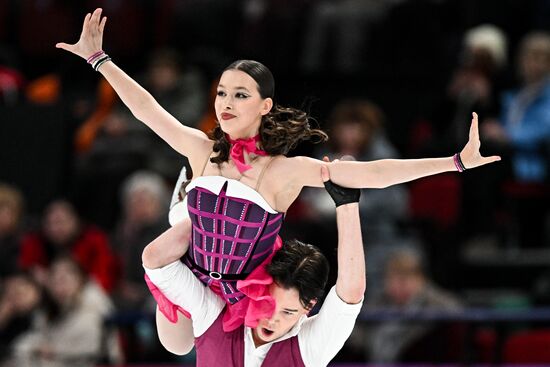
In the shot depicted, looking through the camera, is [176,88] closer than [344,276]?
No

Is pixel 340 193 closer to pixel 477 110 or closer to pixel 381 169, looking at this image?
pixel 381 169

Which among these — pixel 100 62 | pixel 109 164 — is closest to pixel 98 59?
pixel 100 62

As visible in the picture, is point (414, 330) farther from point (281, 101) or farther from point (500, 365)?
point (281, 101)

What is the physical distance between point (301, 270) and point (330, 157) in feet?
8.97

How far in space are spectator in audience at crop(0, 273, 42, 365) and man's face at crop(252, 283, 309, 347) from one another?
2.35m

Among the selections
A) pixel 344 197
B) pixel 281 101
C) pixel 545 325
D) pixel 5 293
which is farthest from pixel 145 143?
pixel 344 197

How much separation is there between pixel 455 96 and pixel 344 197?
3.19 metres

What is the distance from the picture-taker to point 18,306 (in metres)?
6.48

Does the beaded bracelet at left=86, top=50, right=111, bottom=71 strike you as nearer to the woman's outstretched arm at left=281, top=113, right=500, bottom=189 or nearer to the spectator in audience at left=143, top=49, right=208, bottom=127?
the woman's outstretched arm at left=281, top=113, right=500, bottom=189

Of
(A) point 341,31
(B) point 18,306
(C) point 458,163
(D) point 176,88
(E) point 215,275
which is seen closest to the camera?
(C) point 458,163

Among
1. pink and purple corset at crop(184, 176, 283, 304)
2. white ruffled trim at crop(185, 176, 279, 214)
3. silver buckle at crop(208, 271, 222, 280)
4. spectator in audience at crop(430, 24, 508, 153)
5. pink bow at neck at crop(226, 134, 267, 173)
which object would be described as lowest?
silver buckle at crop(208, 271, 222, 280)

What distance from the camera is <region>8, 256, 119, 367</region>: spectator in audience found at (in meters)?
6.41

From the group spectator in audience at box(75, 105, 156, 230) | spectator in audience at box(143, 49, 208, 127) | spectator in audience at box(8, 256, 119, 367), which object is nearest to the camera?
spectator in audience at box(8, 256, 119, 367)

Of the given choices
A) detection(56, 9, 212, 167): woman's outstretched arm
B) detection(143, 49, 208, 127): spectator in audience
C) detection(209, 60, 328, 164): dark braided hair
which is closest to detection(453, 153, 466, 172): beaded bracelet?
detection(209, 60, 328, 164): dark braided hair
